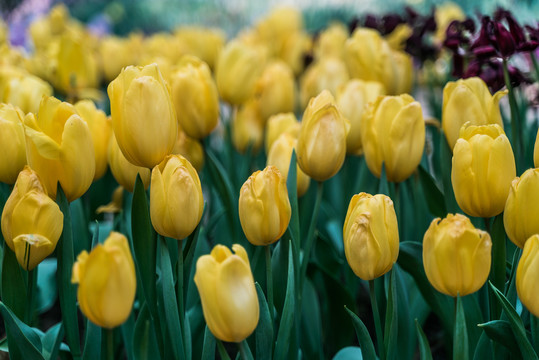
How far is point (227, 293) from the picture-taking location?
27.5 inches

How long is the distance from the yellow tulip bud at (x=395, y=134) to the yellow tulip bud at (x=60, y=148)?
1.48ft

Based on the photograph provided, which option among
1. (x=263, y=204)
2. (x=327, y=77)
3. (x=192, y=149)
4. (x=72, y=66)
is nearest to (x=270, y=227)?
(x=263, y=204)

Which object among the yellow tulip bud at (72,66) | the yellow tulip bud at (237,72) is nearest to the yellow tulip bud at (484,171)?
the yellow tulip bud at (237,72)

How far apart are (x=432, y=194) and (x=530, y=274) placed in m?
0.47

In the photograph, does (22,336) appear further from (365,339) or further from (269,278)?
(365,339)

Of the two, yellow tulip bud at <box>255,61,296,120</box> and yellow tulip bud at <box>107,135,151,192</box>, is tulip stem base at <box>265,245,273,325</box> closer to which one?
yellow tulip bud at <box>107,135,151,192</box>

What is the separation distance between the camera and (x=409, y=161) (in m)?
1.02

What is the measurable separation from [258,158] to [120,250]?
1.21 metres

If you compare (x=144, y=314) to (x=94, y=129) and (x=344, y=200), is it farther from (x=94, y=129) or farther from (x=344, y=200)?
(x=344, y=200)

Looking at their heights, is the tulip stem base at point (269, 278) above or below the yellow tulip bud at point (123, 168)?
below

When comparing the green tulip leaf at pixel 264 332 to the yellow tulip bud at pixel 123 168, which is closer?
the green tulip leaf at pixel 264 332

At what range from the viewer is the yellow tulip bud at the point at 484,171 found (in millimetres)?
838

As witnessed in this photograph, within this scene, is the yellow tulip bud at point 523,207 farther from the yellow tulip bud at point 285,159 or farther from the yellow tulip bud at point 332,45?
the yellow tulip bud at point 332,45

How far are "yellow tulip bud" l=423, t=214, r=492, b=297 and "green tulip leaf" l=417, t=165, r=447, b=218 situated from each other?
429 millimetres
